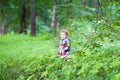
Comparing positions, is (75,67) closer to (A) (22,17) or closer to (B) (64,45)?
(B) (64,45)

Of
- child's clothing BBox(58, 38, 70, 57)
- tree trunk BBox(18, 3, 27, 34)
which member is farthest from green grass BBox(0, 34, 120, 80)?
tree trunk BBox(18, 3, 27, 34)

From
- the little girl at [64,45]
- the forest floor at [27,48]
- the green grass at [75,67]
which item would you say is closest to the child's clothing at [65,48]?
the little girl at [64,45]

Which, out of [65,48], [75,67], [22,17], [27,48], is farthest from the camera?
[22,17]

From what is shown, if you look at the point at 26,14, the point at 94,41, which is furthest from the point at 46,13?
the point at 94,41

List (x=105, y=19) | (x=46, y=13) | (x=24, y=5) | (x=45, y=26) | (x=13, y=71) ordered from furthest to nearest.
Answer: (x=45, y=26) → (x=46, y=13) → (x=24, y=5) → (x=13, y=71) → (x=105, y=19)

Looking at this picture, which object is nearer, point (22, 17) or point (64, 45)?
point (64, 45)

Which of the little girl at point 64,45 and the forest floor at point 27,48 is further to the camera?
the forest floor at point 27,48

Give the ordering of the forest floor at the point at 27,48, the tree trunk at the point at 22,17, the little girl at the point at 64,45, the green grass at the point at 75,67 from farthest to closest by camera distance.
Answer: the tree trunk at the point at 22,17, the forest floor at the point at 27,48, the little girl at the point at 64,45, the green grass at the point at 75,67

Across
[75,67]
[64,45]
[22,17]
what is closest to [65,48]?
[64,45]

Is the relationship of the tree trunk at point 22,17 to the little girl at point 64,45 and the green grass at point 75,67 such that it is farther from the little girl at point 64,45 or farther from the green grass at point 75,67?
the little girl at point 64,45

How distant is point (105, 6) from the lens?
8680 mm

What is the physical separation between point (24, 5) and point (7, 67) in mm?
24895

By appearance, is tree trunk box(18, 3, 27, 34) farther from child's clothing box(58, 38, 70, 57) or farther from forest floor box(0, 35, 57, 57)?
child's clothing box(58, 38, 70, 57)

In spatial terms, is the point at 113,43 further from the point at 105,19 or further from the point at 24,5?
the point at 24,5
